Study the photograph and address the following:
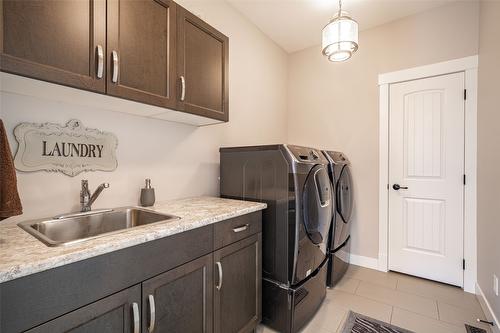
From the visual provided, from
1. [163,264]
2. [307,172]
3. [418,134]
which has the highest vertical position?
[418,134]

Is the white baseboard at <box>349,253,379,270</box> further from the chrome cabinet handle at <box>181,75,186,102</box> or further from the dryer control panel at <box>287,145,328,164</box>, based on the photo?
the chrome cabinet handle at <box>181,75,186,102</box>

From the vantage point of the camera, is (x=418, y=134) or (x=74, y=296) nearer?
(x=74, y=296)

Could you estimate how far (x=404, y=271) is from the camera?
106 inches

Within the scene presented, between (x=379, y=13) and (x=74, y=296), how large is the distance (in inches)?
135

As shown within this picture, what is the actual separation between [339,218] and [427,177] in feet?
3.53

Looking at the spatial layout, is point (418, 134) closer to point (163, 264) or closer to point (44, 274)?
point (163, 264)

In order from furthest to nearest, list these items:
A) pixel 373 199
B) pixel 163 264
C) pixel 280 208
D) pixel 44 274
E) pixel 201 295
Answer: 1. pixel 373 199
2. pixel 280 208
3. pixel 201 295
4. pixel 163 264
5. pixel 44 274

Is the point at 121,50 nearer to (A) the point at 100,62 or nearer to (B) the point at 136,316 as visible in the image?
(A) the point at 100,62

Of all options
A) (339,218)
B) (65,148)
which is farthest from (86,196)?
(339,218)

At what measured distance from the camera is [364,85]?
292cm

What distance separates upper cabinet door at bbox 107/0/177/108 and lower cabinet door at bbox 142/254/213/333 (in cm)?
93

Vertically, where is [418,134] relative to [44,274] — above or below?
above

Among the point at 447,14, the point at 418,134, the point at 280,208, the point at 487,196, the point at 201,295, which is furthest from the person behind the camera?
the point at 418,134

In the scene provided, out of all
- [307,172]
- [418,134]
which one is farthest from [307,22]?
[307,172]
